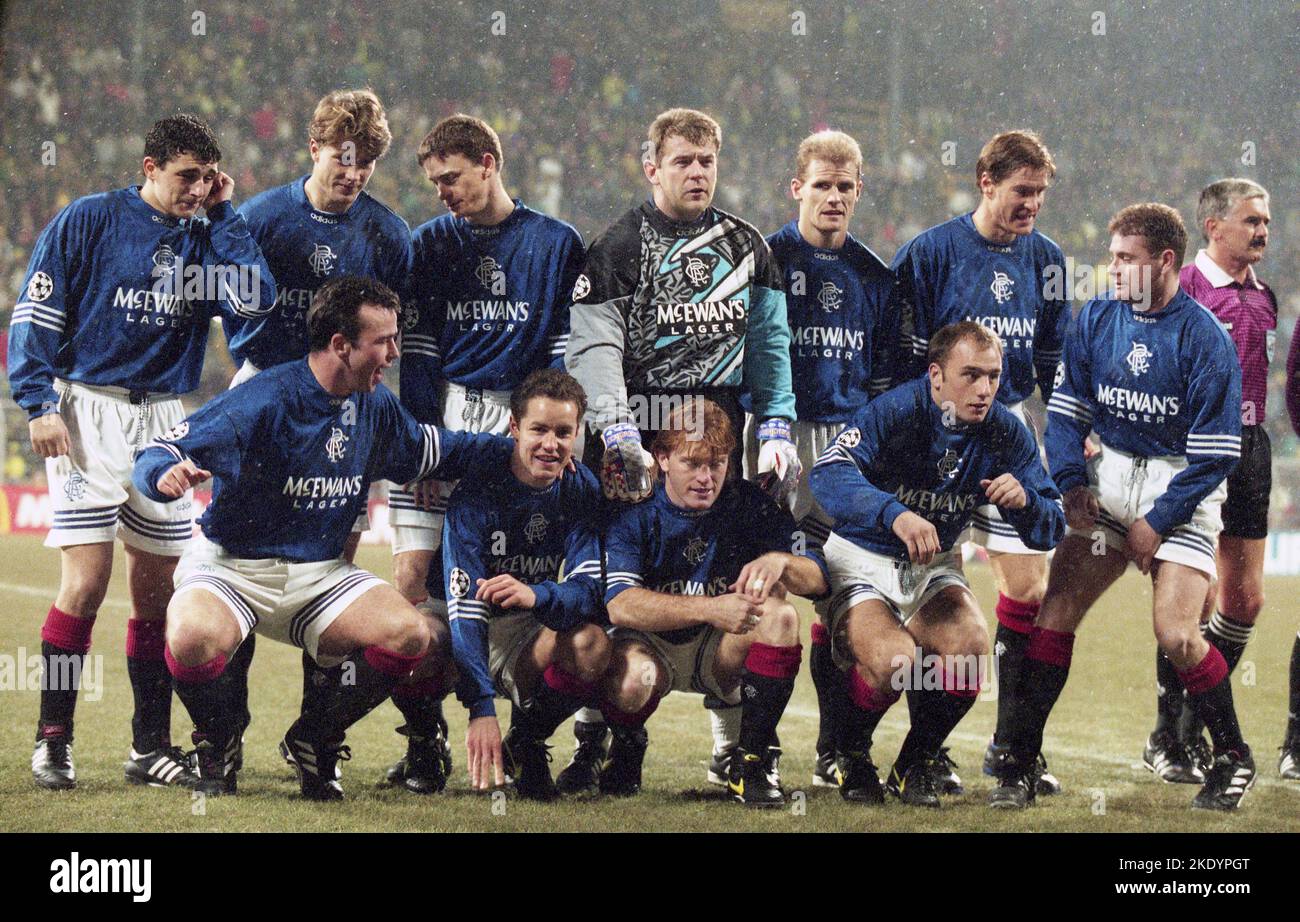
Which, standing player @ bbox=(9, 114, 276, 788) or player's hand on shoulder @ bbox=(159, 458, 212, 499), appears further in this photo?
standing player @ bbox=(9, 114, 276, 788)

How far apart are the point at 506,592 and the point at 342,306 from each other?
790 mm

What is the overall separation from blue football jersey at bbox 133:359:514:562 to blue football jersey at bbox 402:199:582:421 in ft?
1.07

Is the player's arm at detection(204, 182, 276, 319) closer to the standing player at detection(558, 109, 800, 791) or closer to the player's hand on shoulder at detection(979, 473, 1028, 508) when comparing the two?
the standing player at detection(558, 109, 800, 791)

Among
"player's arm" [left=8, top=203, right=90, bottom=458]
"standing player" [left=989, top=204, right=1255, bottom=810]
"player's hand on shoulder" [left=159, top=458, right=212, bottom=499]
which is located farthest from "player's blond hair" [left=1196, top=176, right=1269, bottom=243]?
"player's arm" [left=8, top=203, right=90, bottom=458]

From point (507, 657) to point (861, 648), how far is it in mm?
919

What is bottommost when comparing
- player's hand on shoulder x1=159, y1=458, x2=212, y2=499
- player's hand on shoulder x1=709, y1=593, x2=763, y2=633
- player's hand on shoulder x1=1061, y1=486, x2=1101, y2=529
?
player's hand on shoulder x1=709, y1=593, x2=763, y2=633

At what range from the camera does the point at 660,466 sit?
3631 mm

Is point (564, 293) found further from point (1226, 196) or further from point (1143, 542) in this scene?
point (1226, 196)

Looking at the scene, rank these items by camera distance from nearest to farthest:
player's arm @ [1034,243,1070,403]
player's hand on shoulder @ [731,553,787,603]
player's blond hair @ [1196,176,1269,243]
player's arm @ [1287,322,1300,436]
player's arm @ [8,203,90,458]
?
player's hand on shoulder @ [731,553,787,603] → player's arm @ [8,203,90,458] → player's arm @ [1034,243,1070,403] → player's blond hair @ [1196,176,1269,243] → player's arm @ [1287,322,1300,436]

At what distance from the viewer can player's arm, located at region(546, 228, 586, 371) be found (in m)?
3.81

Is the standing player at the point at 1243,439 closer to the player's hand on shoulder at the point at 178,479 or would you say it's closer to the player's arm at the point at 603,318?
the player's arm at the point at 603,318

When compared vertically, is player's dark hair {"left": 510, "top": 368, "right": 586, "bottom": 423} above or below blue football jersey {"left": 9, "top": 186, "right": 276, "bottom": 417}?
below

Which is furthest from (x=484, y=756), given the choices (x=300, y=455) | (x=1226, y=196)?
(x=1226, y=196)

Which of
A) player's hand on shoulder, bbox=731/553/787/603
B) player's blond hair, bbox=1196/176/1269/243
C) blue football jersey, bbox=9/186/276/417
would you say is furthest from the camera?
player's blond hair, bbox=1196/176/1269/243
